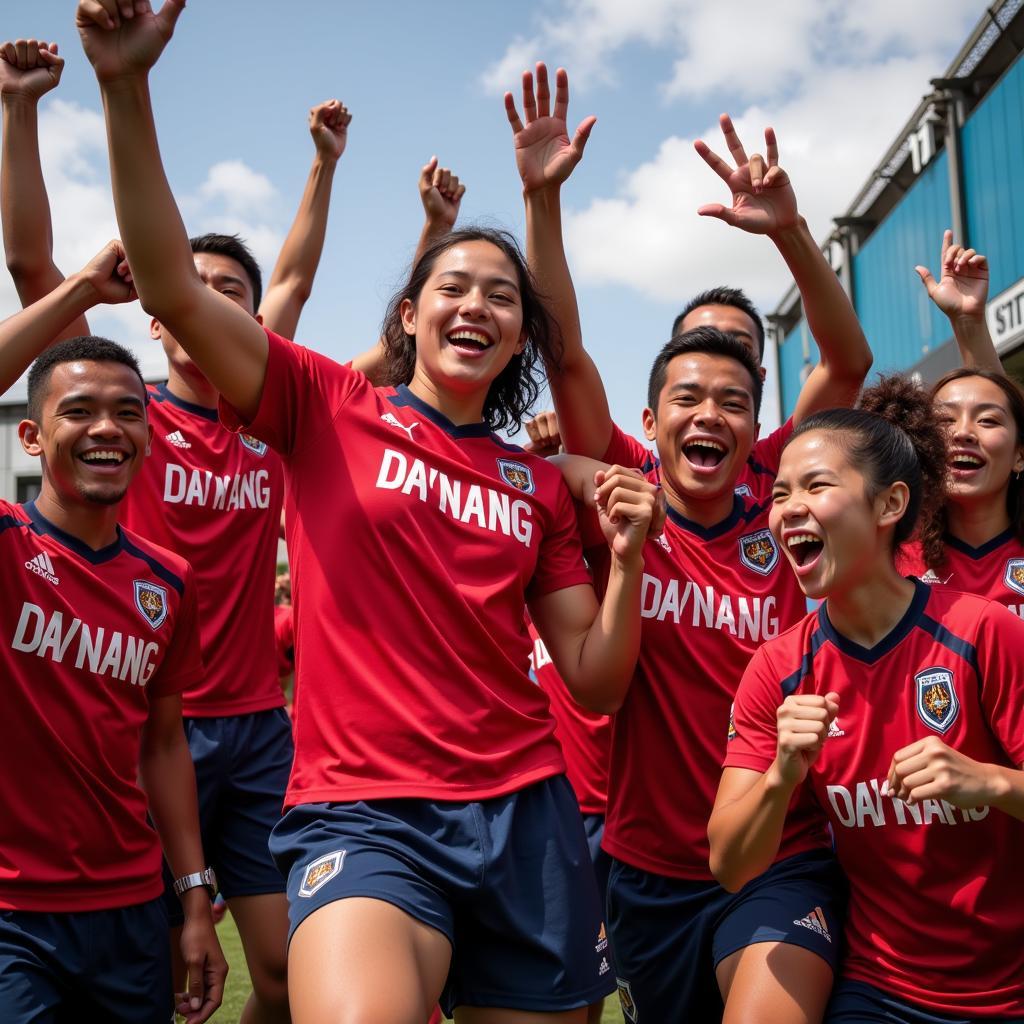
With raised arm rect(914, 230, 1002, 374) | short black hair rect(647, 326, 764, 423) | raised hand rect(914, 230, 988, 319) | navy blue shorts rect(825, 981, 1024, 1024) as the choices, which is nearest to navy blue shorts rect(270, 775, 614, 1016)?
navy blue shorts rect(825, 981, 1024, 1024)

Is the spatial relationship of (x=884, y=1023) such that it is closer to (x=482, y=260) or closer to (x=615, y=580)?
(x=615, y=580)

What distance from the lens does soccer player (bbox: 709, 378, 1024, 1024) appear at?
9.40 ft

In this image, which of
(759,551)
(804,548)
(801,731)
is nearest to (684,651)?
(759,551)

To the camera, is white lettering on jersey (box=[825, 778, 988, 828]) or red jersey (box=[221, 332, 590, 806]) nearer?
red jersey (box=[221, 332, 590, 806])

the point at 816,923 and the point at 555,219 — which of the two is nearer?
the point at 816,923

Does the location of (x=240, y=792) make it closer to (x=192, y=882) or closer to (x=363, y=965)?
(x=192, y=882)

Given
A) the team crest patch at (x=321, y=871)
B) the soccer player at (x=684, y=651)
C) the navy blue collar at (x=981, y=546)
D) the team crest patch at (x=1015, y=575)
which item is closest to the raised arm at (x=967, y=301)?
the navy blue collar at (x=981, y=546)

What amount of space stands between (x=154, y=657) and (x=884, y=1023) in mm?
2338

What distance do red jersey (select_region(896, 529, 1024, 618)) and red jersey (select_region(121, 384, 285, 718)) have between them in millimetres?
2317

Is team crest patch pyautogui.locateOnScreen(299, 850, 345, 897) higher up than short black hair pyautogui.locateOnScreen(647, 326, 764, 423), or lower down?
lower down

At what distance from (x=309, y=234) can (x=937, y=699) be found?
128 inches

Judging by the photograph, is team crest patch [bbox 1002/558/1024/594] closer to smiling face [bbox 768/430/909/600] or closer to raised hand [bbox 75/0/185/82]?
smiling face [bbox 768/430/909/600]

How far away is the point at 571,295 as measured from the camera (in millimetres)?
3682

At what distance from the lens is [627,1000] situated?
3.70 meters
